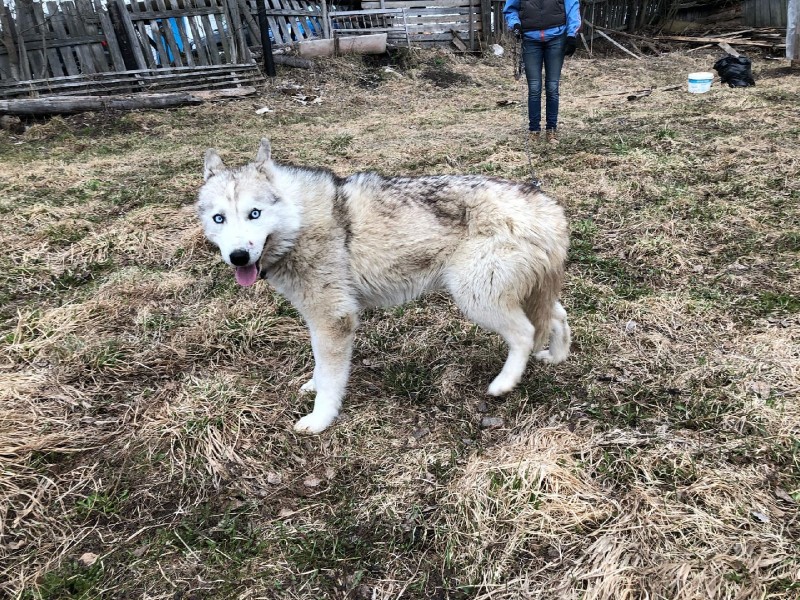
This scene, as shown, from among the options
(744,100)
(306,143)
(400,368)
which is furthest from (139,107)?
(744,100)

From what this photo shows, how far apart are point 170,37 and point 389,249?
12.1m

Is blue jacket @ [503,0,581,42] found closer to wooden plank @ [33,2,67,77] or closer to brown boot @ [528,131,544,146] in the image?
brown boot @ [528,131,544,146]

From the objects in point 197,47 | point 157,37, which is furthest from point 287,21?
point 157,37

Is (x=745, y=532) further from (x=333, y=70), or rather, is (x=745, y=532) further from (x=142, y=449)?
(x=333, y=70)

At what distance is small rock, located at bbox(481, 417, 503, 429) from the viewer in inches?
120

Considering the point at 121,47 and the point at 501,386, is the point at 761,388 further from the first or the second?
the point at 121,47

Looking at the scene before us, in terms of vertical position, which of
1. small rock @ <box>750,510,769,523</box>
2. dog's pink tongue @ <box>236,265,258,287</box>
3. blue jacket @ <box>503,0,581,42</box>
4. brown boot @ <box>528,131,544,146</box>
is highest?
blue jacket @ <box>503,0,581,42</box>

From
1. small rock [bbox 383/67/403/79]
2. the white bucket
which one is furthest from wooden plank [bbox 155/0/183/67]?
the white bucket

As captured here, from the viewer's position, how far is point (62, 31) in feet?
36.3

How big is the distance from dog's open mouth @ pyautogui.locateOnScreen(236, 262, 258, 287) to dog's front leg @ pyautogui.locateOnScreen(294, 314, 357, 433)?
1.60 ft

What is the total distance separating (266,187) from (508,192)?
1.40 m

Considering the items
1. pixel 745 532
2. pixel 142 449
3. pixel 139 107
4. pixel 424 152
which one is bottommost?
pixel 745 532

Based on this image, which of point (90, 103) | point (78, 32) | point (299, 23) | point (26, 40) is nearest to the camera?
point (90, 103)

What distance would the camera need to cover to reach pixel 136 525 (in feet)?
8.23
